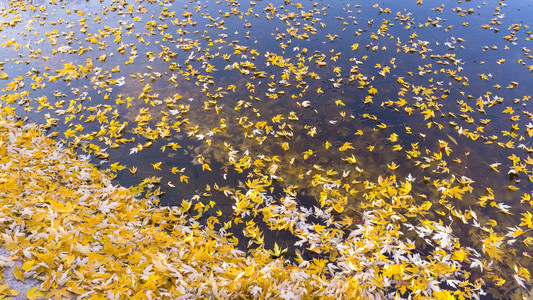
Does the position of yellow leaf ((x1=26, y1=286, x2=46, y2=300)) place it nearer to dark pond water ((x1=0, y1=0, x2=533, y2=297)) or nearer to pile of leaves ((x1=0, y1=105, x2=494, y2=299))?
pile of leaves ((x1=0, y1=105, x2=494, y2=299))

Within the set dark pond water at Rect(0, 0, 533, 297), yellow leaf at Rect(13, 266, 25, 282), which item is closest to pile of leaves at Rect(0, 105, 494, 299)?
yellow leaf at Rect(13, 266, 25, 282)

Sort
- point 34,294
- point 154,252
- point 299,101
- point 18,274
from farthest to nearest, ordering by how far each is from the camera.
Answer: point 299,101
point 154,252
point 18,274
point 34,294

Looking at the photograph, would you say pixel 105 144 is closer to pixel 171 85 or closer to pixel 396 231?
pixel 171 85

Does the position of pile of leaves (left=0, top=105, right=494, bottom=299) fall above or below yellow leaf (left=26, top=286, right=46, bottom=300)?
below

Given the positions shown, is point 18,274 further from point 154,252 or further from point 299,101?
point 299,101

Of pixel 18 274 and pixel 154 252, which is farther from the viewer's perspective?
pixel 154 252

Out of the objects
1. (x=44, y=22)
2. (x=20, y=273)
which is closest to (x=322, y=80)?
(x=20, y=273)

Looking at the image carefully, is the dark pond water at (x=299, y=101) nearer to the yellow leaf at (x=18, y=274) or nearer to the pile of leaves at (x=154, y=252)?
the pile of leaves at (x=154, y=252)

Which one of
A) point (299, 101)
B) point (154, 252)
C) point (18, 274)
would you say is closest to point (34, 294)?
point (18, 274)

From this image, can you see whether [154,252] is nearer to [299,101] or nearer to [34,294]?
[34,294]

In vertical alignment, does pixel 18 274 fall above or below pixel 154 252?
above

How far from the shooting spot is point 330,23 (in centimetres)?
988

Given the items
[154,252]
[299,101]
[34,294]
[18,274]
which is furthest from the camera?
[299,101]

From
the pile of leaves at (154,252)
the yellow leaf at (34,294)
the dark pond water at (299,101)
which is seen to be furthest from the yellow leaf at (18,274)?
the dark pond water at (299,101)
